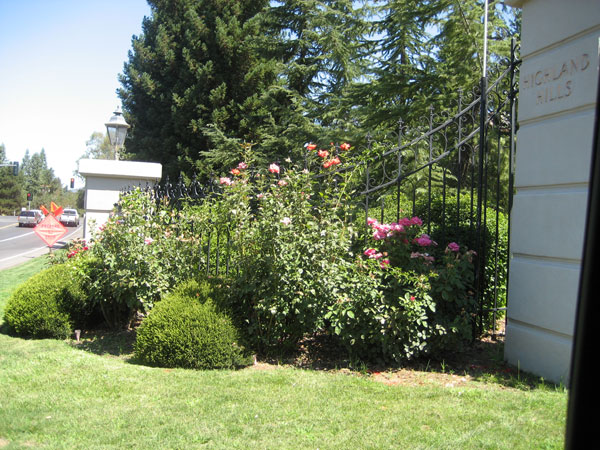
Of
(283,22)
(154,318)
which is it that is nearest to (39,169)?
(283,22)

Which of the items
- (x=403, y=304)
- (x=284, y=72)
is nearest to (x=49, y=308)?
(x=403, y=304)

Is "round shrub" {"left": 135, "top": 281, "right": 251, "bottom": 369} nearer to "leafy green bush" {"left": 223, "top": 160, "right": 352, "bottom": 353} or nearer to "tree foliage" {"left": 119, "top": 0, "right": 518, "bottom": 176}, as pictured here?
"leafy green bush" {"left": 223, "top": 160, "right": 352, "bottom": 353}

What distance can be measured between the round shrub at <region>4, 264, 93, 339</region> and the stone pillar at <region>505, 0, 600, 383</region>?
209 inches

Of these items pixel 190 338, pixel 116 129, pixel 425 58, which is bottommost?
pixel 190 338

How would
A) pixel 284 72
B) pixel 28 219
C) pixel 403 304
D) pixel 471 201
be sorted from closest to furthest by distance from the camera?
1. pixel 403 304
2. pixel 471 201
3. pixel 284 72
4. pixel 28 219

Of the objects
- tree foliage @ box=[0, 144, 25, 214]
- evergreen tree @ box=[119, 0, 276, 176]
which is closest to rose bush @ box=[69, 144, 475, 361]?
evergreen tree @ box=[119, 0, 276, 176]

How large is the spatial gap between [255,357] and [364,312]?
128 centimetres

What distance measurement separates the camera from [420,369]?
15.3ft

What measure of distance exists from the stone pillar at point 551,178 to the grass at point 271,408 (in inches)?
17.4

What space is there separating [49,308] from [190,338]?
105 inches

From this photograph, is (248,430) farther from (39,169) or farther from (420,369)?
(39,169)

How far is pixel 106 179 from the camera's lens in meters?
8.59

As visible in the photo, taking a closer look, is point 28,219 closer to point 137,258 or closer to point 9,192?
point 9,192

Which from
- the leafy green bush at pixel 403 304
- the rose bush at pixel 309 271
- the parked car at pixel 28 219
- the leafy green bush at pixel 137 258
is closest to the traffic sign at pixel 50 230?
the leafy green bush at pixel 137 258
